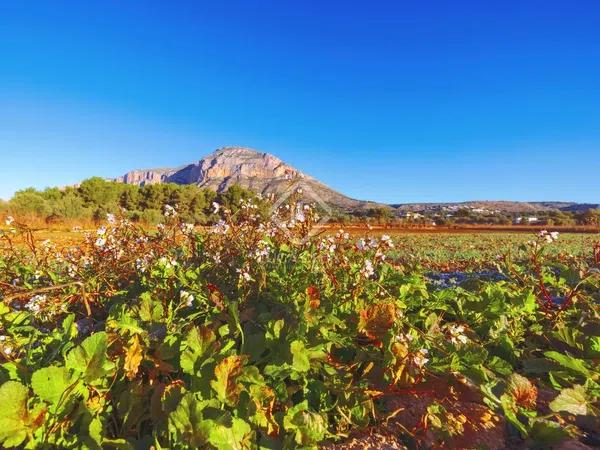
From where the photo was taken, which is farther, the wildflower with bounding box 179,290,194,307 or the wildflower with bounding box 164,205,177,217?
the wildflower with bounding box 164,205,177,217

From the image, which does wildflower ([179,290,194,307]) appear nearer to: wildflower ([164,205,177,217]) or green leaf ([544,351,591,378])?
wildflower ([164,205,177,217])

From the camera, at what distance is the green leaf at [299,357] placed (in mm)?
1844

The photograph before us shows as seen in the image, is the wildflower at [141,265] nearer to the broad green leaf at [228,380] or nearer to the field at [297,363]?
the field at [297,363]

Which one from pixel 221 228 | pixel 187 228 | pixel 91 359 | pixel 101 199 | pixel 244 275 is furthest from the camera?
pixel 101 199

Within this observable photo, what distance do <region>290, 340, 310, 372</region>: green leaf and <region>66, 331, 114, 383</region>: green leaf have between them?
2.59ft

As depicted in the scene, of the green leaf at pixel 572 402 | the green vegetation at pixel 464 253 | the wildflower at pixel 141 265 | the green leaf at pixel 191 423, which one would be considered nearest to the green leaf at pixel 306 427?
the green leaf at pixel 191 423

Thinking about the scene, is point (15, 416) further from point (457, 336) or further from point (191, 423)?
point (457, 336)

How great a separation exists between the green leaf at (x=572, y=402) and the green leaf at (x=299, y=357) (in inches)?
41.8

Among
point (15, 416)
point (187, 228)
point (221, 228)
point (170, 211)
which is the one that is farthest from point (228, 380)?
point (170, 211)

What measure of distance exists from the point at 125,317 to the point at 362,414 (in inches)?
51.1

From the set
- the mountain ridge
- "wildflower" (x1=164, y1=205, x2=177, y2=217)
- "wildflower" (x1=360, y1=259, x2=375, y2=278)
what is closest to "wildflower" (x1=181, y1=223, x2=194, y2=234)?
"wildflower" (x1=164, y1=205, x2=177, y2=217)

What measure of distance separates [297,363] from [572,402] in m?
1.21

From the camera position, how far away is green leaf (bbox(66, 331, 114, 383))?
1.68 m

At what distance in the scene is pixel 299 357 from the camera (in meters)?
1.87
